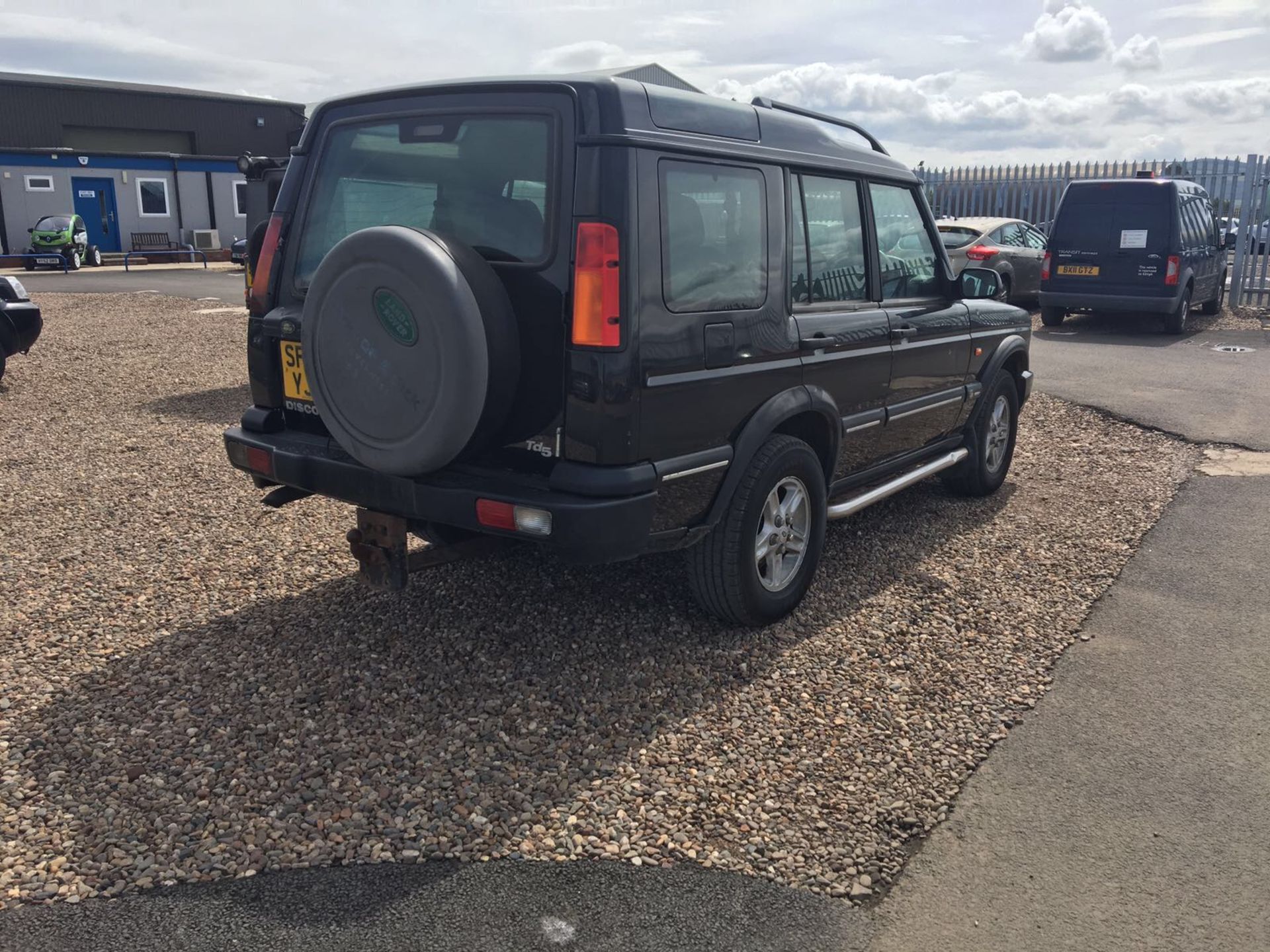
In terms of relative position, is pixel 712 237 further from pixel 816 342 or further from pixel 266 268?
pixel 266 268

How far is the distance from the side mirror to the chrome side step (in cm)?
89

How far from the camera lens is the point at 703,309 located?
3.67 metres

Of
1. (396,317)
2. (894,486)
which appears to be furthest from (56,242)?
(396,317)

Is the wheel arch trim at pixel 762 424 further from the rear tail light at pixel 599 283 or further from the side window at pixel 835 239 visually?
the rear tail light at pixel 599 283

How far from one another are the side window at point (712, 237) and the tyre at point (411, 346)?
624 millimetres

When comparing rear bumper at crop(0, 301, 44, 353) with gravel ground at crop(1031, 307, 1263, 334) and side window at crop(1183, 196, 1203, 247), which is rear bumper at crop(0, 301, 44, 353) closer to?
gravel ground at crop(1031, 307, 1263, 334)

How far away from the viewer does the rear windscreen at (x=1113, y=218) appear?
13328 millimetres

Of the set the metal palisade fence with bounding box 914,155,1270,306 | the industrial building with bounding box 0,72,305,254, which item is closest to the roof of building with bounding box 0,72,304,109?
the industrial building with bounding box 0,72,305,254

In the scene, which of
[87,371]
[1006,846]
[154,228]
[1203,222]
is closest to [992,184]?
[1203,222]

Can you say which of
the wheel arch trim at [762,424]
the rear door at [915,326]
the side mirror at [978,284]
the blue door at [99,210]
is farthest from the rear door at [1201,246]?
the blue door at [99,210]

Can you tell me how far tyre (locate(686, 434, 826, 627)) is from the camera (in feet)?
13.0

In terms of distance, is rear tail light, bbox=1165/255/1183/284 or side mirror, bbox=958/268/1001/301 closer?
side mirror, bbox=958/268/1001/301

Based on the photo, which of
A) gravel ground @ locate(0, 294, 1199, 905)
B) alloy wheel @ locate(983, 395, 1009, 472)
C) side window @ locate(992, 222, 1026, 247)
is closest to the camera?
gravel ground @ locate(0, 294, 1199, 905)

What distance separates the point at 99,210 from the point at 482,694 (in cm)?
3516
